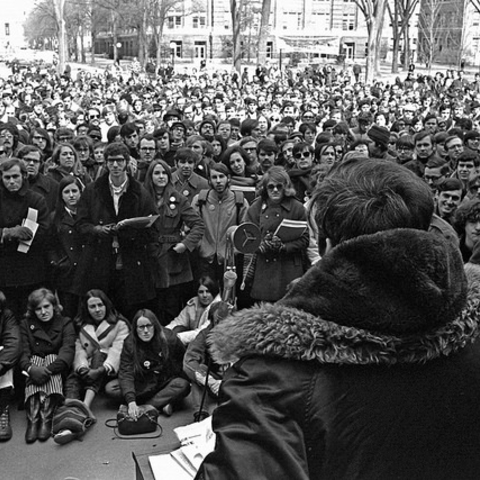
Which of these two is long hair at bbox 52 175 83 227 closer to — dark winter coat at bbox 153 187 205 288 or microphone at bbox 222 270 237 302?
dark winter coat at bbox 153 187 205 288

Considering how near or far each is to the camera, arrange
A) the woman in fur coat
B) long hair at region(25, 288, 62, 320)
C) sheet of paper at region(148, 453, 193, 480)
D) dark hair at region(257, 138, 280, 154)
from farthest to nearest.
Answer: dark hair at region(257, 138, 280, 154) < long hair at region(25, 288, 62, 320) < sheet of paper at region(148, 453, 193, 480) < the woman in fur coat

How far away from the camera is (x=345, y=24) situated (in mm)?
73312

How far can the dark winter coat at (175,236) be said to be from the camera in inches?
240

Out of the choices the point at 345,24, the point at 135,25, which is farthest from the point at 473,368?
the point at 345,24

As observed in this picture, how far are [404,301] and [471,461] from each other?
0.43 m

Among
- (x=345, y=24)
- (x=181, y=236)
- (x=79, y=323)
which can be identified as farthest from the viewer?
(x=345, y=24)

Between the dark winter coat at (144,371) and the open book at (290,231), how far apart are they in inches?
50.3

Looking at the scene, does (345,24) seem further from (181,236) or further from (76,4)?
(181,236)

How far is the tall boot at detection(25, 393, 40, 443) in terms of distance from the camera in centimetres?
474

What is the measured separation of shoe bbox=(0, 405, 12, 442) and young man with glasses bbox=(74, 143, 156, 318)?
1179 mm

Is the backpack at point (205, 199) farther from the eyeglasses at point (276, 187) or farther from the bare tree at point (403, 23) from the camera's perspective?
the bare tree at point (403, 23)

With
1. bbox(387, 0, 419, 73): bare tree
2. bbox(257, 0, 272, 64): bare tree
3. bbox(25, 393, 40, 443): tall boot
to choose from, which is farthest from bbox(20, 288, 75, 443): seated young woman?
bbox(387, 0, 419, 73): bare tree

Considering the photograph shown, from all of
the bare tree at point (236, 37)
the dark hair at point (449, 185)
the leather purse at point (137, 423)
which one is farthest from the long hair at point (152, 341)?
the bare tree at point (236, 37)

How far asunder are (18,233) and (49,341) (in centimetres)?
88
